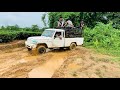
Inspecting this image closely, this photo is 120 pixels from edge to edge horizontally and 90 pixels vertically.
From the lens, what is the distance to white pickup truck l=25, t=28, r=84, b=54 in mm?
6051

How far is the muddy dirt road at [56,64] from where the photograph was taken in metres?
5.86

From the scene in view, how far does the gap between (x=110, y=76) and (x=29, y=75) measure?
1.64 meters

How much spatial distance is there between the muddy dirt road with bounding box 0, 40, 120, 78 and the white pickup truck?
131mm

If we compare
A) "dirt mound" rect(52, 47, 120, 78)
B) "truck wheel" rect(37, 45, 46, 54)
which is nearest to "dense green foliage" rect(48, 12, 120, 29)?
"truck wheel" rect(37, 45, 46, 54)

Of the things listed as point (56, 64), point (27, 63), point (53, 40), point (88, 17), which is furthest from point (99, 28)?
point (27, 63)

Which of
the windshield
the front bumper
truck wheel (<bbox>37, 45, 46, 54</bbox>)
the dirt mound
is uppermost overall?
the windshield

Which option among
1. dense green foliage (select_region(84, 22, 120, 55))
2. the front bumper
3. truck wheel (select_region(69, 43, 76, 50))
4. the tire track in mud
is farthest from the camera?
truck wheel (select_region(69, 43, 76, 50))

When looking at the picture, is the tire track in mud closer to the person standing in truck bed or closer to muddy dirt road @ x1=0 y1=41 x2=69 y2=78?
muddy dirt road @ x1=0 y1=41 x2=69 y2=78

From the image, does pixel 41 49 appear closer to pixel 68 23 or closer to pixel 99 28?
pixel 68 23

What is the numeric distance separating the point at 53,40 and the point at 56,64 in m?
0.53

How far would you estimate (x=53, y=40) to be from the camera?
621 cm

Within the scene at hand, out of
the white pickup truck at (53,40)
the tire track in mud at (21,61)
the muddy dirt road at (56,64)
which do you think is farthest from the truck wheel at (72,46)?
the tire track in mud at (21,61)
